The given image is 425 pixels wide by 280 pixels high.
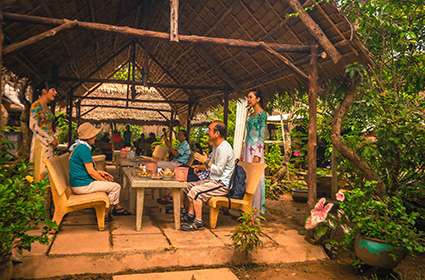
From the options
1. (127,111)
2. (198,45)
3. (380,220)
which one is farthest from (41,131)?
(127,111)

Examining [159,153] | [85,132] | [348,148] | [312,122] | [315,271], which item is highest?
[312,122]

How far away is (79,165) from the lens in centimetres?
397

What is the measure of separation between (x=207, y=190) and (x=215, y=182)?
0.18 meters

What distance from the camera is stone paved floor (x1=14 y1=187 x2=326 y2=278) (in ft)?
10.3

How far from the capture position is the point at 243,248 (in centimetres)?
354

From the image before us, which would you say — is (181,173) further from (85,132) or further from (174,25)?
Result: (174,25)

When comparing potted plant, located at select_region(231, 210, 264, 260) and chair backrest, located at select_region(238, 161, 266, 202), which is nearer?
potted plant, located at select_region(231, 210, 264, 260)

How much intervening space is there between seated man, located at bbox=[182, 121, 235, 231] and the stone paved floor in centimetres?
22

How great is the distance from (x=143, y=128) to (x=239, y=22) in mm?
20107

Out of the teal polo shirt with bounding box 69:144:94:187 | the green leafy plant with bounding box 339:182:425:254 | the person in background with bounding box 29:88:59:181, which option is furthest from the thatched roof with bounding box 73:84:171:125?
the green leafy plant with bounding box 339:182:425:254

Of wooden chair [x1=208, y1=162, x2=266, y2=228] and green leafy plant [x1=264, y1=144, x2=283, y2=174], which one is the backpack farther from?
green leafy plant [x1=264, y1=144, x2=283, y2=174]

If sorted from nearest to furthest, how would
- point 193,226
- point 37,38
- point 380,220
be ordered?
point 380,220
point 37,38
point 193,226

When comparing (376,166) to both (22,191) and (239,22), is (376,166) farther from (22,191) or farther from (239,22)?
(22,191)

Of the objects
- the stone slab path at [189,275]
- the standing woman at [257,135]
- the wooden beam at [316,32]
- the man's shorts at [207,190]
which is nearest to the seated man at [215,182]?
the man's shorts at [207,190]
